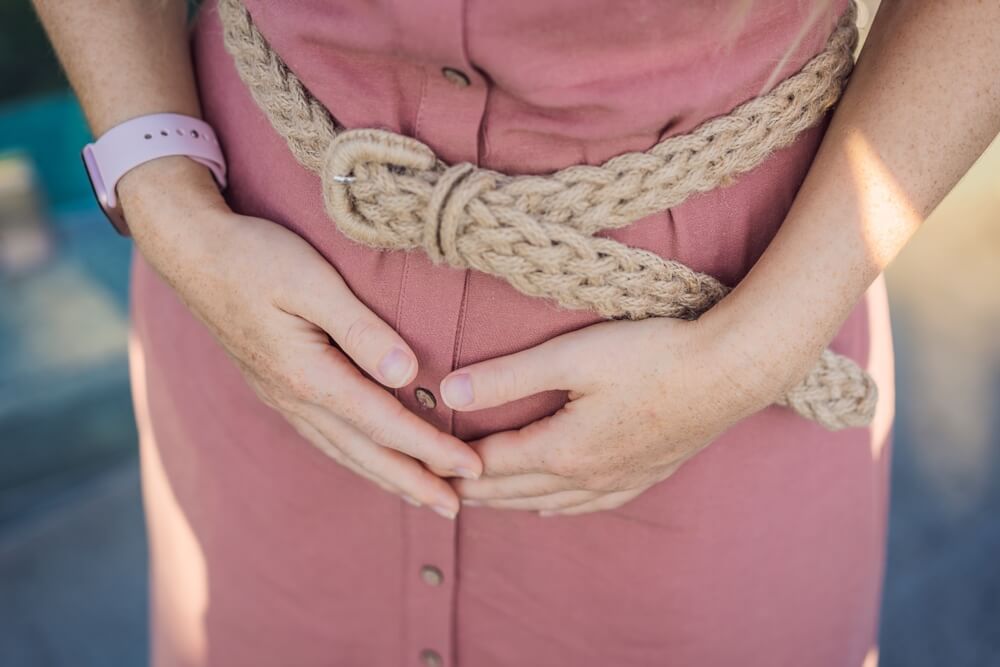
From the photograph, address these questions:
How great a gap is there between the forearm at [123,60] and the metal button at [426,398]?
0.31 meters

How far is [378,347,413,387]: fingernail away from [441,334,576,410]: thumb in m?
0.04

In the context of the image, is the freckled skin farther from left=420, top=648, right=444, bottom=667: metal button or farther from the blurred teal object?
the blurred teal object

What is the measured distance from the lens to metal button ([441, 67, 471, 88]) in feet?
2.15

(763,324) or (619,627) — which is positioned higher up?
(763,324)

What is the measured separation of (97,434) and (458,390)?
1869 millimetres

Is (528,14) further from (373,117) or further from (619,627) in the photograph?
(619,627)

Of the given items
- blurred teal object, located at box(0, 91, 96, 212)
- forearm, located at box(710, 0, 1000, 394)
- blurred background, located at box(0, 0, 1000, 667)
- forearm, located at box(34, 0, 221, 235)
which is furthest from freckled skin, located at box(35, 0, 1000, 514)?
blurred teal object, located at box(0, 91, 96, 212)

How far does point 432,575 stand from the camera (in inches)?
35.1

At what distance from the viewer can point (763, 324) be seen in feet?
2.26

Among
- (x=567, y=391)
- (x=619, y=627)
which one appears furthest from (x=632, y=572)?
(x=567, y=391)

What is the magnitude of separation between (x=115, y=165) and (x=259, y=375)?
27 cm

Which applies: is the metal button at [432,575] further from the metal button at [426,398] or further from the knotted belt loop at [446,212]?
the knotted belt loop at [446,212]

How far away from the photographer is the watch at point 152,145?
2.75ft

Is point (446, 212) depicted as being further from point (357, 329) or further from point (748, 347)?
point (748, 347)
